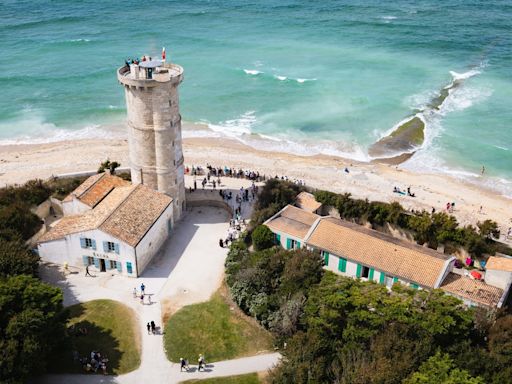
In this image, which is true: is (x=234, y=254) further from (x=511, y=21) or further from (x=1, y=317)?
(x=511, y=21)

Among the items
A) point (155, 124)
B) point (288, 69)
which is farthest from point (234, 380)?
point (288, 69)

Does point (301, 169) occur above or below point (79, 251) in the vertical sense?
below

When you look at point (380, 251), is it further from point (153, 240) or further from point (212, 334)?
point (153, 240)

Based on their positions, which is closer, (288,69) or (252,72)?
(252,72)

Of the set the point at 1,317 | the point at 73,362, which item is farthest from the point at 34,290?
the point at 73,362

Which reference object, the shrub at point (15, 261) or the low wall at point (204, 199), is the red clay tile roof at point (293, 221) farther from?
the shrub at point (15, 261)

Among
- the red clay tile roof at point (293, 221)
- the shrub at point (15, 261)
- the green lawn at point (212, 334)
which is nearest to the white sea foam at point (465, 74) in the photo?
the red clay tile roof at point (293, 221)

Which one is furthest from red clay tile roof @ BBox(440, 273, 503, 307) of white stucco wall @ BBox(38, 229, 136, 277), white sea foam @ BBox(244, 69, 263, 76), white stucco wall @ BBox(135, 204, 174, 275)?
white sea foam @ BBox(244, 69, 263, 76)
